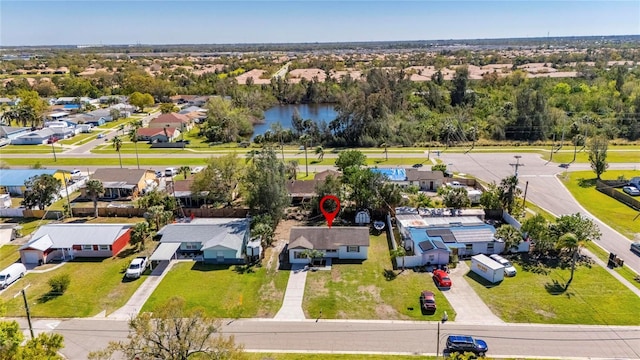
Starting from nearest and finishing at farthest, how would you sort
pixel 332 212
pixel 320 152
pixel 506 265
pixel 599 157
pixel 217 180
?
pixel 506 265, pixel 332 212, pixel 217 180, pixel 599 157, pixel 320 152

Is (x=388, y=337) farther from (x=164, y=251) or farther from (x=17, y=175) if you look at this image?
(x=17, y=175)

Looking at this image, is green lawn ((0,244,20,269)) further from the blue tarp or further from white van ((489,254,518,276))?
white van ((489,254,518,276))

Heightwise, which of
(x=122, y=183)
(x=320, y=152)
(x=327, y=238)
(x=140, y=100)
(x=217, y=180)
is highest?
(x=140, y=100)

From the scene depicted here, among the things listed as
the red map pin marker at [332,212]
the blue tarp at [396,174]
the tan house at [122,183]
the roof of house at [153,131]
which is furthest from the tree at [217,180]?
the roof of house at [153,131]

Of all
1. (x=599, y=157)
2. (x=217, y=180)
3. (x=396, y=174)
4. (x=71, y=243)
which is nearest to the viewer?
(x=71, y=243)

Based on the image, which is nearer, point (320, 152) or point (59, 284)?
point (59, 284)

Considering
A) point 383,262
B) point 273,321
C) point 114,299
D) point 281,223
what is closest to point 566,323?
point 383,262

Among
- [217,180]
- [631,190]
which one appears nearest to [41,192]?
[217,180]

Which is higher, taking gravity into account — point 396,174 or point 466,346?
point 396,174
